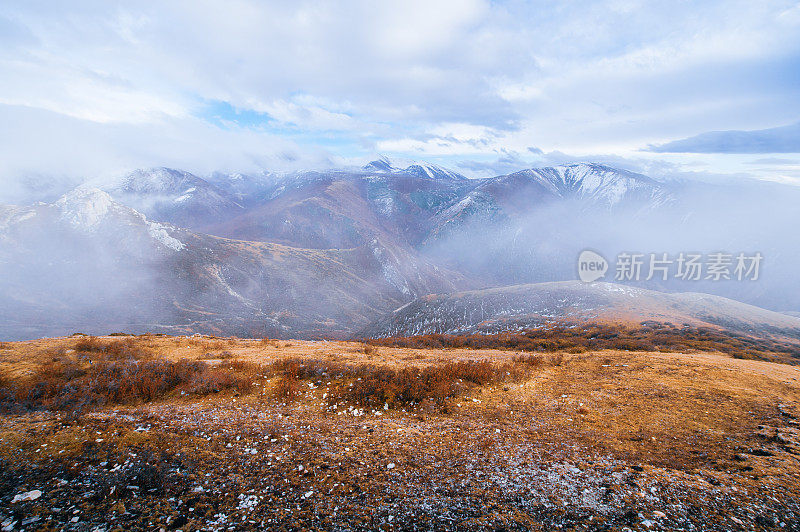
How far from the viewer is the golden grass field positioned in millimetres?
5469

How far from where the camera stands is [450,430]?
343 inches

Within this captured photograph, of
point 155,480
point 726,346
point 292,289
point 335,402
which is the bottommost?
point 292,289

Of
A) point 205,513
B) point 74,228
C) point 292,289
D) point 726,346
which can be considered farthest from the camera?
point 292,289

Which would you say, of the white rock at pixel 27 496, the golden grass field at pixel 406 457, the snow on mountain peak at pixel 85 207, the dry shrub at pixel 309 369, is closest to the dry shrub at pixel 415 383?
the golden grass field at pixel 406 457

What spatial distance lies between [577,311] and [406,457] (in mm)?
59379

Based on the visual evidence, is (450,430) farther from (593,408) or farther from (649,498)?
(593,408)

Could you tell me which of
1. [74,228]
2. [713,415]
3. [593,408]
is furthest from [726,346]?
[74,228]

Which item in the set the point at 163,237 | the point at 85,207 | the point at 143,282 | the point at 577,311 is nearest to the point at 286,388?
the point at 577,311

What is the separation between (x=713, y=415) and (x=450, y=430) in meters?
8.26

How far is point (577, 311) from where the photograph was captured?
56.8m

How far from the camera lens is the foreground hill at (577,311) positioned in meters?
49.0

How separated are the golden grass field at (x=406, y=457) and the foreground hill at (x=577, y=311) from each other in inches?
1762

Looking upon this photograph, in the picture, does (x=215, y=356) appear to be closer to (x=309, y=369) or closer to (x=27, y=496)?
(x=309, y=369)

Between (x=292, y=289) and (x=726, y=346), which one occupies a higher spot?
(x=726, y=346)
